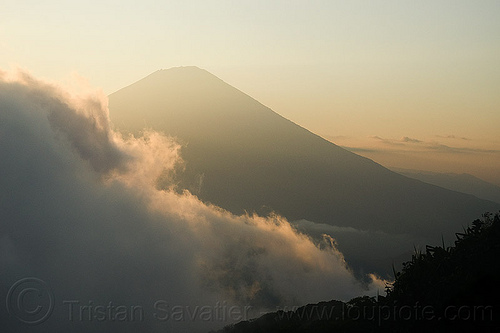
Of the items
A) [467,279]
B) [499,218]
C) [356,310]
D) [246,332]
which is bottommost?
[246,332]

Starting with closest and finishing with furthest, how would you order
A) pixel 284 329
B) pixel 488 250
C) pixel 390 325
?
pixel 488 250, pixel 390 325, pixel 284 329

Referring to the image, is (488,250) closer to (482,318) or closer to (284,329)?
(482,318)

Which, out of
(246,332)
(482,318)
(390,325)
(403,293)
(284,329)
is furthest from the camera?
(246,332)

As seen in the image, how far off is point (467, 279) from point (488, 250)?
3.62 metres

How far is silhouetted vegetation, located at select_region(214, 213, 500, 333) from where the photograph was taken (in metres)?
31.9

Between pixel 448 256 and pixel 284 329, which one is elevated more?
pixel 448 256

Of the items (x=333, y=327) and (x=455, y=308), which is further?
(x=333, y=327)

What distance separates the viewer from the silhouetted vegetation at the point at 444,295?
105 feet

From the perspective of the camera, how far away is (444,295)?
35.7m

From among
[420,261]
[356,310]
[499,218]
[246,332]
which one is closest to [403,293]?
[420,261]

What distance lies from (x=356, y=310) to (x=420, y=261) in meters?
8.81

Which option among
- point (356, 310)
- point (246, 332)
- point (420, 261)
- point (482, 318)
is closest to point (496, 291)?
point (482, 318)

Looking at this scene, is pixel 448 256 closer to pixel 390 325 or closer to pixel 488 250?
pixel 488 250

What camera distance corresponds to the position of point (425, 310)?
36594 mm
